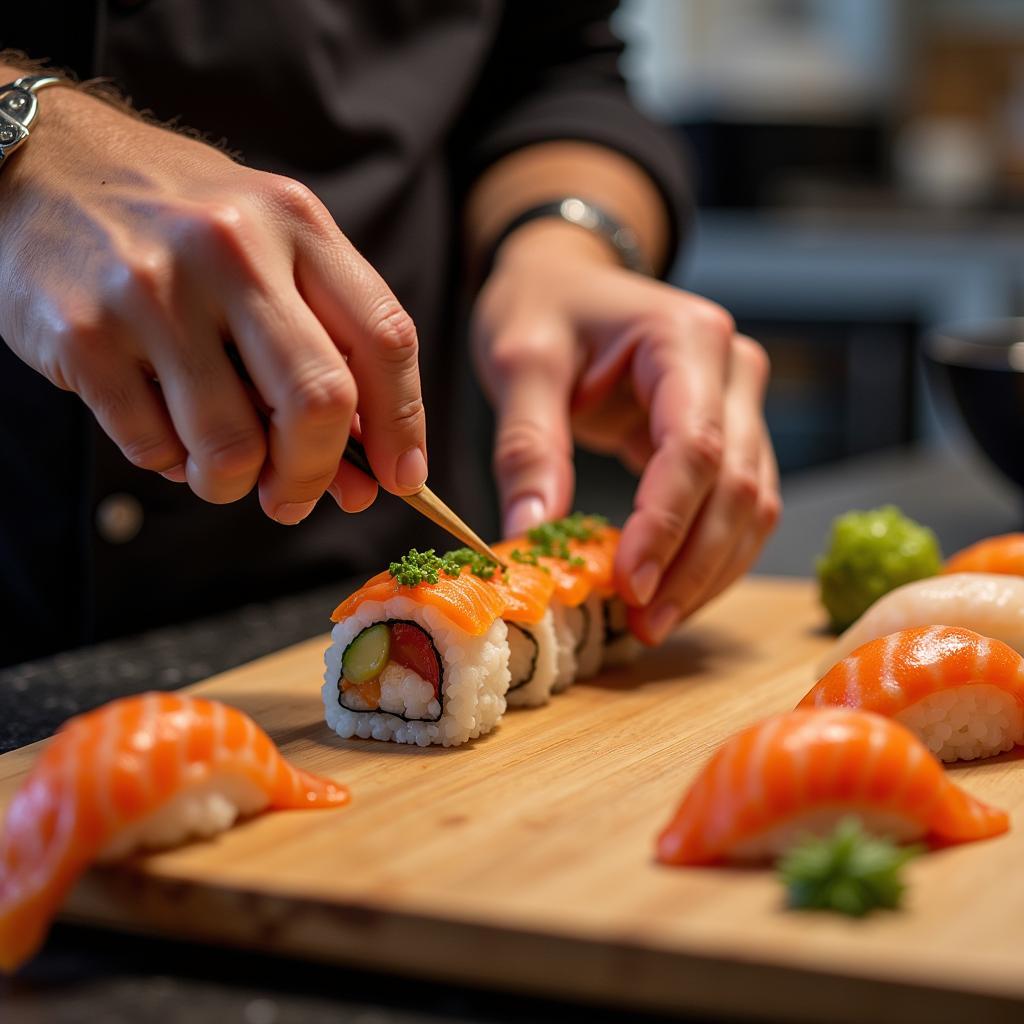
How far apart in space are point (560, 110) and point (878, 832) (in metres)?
1.77

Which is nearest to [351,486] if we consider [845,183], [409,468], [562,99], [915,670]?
[409,468]

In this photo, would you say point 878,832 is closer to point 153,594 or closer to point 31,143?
point 31,143

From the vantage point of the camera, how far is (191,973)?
1050mm

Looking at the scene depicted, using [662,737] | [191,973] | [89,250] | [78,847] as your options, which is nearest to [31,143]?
[89,250]

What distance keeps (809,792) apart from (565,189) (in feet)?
5.07

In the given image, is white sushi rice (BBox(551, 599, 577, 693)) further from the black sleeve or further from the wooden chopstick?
the black sleeve

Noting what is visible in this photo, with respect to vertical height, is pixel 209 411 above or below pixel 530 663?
above

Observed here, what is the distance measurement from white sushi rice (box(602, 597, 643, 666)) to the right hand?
613mm

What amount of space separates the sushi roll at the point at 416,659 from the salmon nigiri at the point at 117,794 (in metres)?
0.30

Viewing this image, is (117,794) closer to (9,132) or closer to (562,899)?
(562,899)

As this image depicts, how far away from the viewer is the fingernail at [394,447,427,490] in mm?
1420

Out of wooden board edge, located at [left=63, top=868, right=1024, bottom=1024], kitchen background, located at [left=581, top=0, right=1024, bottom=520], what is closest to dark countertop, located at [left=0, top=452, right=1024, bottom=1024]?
wooden board edge, located at [left=63, top=868, right=1024, bottom=1024]

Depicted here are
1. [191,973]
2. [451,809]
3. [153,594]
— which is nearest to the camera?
[191,973]

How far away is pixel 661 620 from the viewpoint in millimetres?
1855
